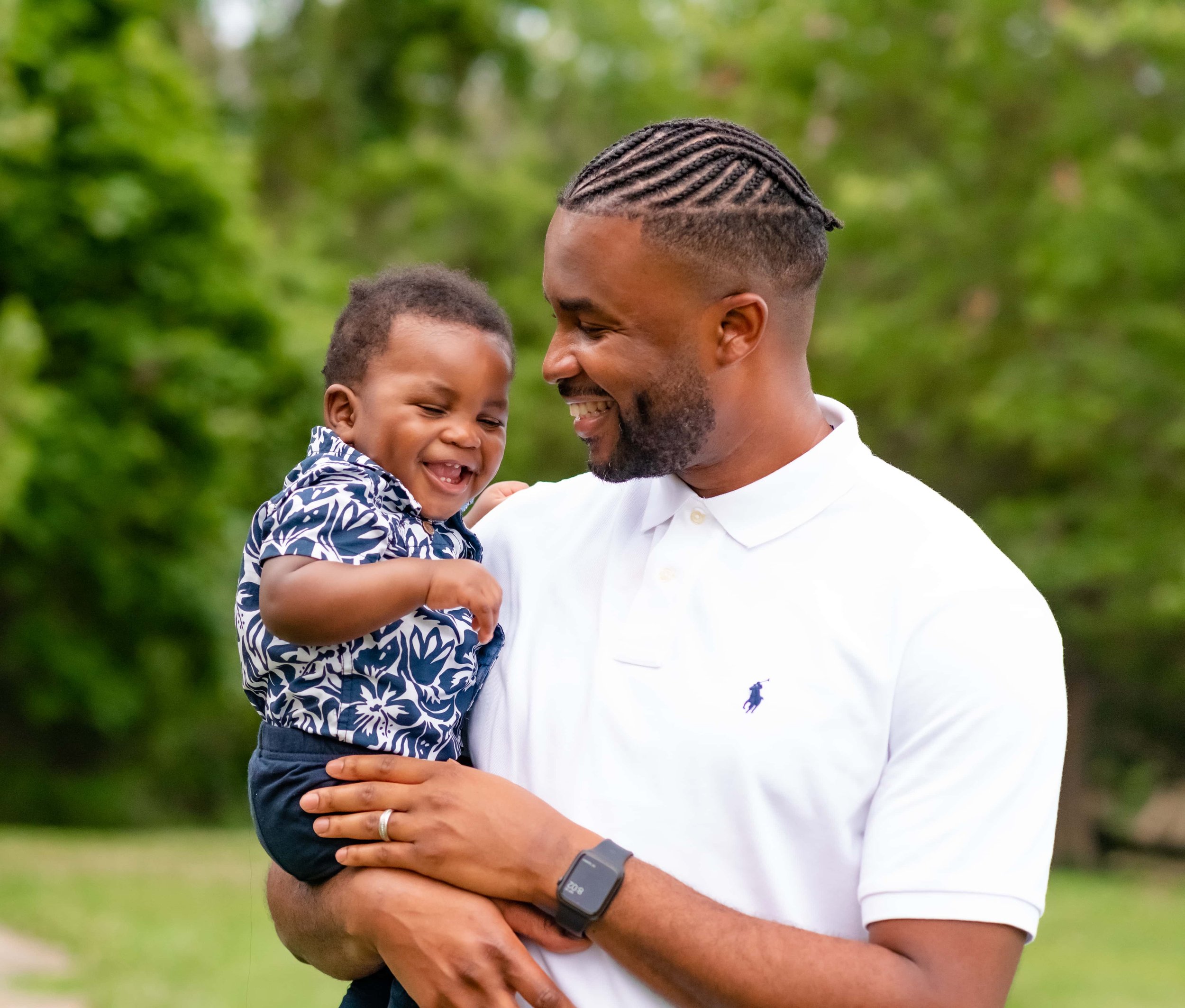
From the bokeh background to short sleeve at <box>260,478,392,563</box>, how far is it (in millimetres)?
7561

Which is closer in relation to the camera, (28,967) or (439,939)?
Answer: (439,939)

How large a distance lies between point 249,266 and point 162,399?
1728mm

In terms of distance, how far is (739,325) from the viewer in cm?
238

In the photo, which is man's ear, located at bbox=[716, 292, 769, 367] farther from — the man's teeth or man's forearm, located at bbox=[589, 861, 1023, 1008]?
man's forearm, located at bbox=[589, 861, 1023, 1008]

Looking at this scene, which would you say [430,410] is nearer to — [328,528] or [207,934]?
[328,528]

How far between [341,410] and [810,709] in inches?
43.6

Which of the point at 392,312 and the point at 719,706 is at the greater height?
the point at 392,312

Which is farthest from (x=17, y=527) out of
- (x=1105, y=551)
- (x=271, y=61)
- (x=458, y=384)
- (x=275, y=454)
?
(x=458, y=384)

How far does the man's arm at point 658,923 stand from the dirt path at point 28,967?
22.6 feet

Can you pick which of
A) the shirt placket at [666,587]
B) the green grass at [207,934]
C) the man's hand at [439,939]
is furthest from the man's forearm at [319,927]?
the green grass at [207,934]

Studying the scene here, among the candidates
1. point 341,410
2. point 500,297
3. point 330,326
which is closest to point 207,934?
point 330,326

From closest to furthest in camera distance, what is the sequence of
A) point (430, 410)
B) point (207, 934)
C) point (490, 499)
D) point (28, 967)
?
point (430, 410), point (490, 499), point (28, 967), point (207, 934)

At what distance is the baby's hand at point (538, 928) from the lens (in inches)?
85.8

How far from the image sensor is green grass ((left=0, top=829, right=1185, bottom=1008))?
9.05 m
